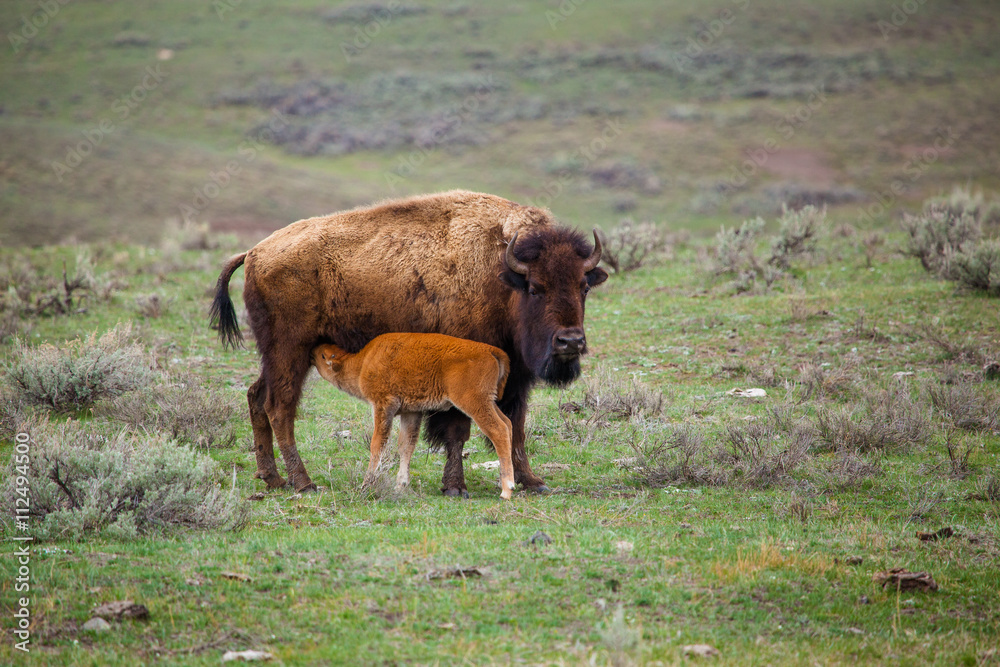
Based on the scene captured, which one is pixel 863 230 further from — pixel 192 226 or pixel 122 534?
pixel 122 534

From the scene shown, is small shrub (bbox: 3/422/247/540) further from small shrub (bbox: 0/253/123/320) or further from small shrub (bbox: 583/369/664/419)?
small shrub (bbox: 0/253/123/320)

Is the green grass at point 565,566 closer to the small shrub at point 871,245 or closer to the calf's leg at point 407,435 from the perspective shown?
the calf's leg at point 407,435

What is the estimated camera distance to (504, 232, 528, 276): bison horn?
7625 mm

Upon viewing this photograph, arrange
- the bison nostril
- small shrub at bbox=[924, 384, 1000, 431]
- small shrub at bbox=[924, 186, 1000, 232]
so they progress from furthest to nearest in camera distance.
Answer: small shrub at bbox=[924, 186, 1000, 232], small shrub at bbox=[924, 384, 1000, 431], the bison nostril

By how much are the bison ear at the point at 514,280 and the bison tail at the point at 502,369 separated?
621 millimetres

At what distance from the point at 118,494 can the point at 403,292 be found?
312 centimetres

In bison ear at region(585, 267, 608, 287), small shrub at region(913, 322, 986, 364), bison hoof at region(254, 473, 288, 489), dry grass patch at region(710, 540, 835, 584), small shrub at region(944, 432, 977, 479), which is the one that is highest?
bison ear at region(585, 267, 608, 287)

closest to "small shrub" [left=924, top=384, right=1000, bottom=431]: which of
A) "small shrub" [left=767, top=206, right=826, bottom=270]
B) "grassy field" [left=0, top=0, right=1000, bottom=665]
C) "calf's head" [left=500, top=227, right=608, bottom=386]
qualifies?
"grassy field" [left=0, top=0, right=1000, bottom=665]

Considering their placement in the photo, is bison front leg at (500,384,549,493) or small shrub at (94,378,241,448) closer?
bison front leg at (500,384,549,493)

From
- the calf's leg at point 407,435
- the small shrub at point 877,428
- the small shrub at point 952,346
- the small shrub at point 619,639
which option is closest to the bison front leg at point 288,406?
the calf's leg at point 407,435

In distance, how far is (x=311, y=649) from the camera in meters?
4.56

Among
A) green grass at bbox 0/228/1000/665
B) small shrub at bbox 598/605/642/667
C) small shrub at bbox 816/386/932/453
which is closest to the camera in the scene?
small shrub at bbox 598/605/642/667

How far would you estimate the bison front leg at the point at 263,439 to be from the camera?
8.20 meters

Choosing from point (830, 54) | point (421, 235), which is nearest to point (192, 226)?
point (421, 235)
